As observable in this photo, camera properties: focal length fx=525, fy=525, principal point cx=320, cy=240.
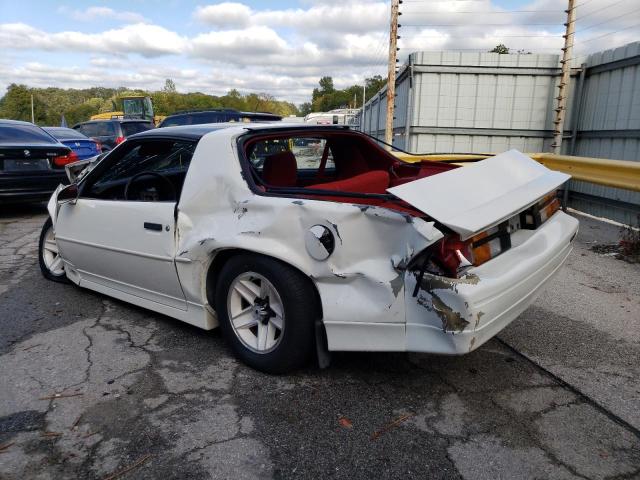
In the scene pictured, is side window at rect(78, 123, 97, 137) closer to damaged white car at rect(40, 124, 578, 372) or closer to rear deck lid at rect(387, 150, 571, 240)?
damaged white car at rect(40, 124, 578, 372)

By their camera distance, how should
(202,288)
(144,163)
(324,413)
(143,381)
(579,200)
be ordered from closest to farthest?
(324,413) < (143,381) < (202,288) < (144,163) < (579,200)

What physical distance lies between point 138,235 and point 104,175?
80 cm

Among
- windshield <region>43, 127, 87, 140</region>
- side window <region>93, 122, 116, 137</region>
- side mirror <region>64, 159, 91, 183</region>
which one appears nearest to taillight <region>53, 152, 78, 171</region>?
windshield <region>43, 127, 87, 140</region>

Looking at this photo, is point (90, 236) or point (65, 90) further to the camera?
point (65, 90)

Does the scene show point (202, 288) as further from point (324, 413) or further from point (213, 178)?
point (324, 413)

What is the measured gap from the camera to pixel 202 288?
341 cm

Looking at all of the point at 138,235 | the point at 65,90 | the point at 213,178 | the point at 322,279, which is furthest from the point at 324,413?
the point at 65,90

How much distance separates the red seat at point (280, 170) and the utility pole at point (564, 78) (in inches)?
284

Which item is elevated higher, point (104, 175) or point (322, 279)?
point (104, 175)

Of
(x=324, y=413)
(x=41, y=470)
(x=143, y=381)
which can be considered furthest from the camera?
(x=143, y=381)

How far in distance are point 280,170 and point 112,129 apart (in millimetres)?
13081

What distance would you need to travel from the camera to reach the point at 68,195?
4449mm

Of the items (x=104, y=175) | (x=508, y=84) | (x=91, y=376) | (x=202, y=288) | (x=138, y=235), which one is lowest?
(x=91, y=376)

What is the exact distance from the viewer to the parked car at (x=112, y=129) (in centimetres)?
1480
